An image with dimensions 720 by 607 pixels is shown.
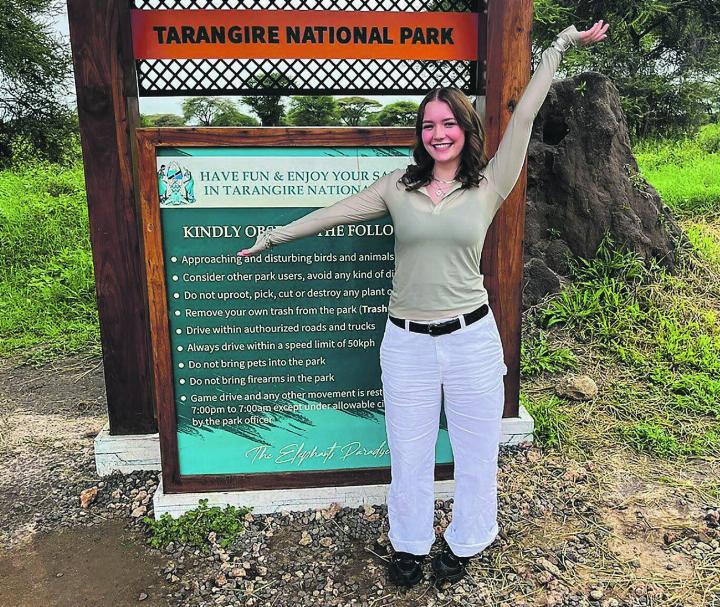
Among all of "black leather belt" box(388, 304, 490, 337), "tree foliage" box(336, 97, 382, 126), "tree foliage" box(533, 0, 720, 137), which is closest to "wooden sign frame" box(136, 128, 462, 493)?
"black leather belt" box(388, 304, 490, 337)

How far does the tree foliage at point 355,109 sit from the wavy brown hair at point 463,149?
3.13 metres

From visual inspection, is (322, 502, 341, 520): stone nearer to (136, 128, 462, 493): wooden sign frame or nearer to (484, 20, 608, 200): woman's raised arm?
(136, 128, 462, 493): wooden sign frame

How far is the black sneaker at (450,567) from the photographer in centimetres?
274

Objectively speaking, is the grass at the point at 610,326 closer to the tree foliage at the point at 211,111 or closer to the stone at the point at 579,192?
the stone at the point at 579,192

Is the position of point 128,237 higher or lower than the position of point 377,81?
lower

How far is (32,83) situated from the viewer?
10508mm

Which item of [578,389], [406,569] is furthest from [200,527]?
[578,389]

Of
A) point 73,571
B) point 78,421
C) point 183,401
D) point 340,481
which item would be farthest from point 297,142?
point 78,421

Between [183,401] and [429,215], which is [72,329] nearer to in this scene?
[183,401]

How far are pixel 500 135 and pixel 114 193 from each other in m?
1.94

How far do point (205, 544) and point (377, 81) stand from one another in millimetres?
2356

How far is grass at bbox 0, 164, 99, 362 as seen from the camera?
6.00 m

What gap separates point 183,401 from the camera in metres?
3.10

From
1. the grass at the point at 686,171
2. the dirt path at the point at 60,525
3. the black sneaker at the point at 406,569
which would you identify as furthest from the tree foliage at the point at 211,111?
the grass at the point at 686,171
